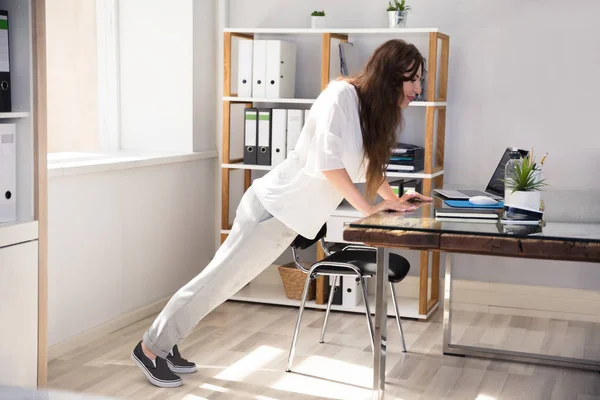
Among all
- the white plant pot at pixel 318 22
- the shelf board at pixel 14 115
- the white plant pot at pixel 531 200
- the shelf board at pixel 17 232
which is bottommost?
the shelf board at pixel 17 232

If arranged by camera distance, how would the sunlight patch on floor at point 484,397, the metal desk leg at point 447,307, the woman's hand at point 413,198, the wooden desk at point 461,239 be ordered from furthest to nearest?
the metal desk leg at point 447,307 → the sunlight patch on floor at point 484,397 → the woman's hand at point 413,198 → the wooden desk at point 461,239

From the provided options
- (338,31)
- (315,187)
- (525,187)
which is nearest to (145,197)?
(338,31)

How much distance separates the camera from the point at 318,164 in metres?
3.00

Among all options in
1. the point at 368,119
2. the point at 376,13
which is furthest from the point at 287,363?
the point at 376,13

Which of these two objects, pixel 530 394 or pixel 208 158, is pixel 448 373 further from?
pixel 208 158

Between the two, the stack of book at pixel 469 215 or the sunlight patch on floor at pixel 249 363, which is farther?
the sunlight patch on floor at pixel 249 363

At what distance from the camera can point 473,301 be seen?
4.73 meters

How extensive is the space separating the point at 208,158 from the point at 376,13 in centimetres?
132

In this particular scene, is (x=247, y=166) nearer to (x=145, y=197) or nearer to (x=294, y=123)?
(x=294, y=123)

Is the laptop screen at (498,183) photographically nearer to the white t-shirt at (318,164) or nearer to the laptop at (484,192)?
the laptop at (484,192)

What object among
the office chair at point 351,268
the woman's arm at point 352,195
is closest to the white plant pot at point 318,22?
the office chair at point 351,268

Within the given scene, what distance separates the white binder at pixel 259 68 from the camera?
15.1ft

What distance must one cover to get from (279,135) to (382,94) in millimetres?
1665

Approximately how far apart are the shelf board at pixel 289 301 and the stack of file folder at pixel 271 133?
78 centimetres
